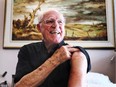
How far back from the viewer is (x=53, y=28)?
3.73ft

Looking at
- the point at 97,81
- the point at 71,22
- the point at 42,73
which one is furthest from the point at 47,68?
the point at 71,22

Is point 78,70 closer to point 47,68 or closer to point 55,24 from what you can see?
point 47,68

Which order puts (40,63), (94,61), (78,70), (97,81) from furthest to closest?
(94,61), (97,81), (40,63), (78,70)

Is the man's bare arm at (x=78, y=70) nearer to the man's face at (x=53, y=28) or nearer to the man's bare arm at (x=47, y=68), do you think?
the man's bare arm at (x=47, y=68)

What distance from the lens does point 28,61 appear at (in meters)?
1.20

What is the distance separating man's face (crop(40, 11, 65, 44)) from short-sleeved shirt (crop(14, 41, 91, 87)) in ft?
0.15

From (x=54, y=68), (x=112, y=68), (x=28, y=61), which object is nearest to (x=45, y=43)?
(x=28, y=61)

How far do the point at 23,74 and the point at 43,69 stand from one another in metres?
0.20

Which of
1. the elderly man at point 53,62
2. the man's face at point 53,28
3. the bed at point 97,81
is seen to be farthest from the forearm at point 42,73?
the bed at point 97,81

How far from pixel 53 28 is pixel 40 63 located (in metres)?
0.21

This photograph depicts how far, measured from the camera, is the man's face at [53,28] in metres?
1.12

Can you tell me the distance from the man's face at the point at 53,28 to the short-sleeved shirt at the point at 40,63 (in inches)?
1.7

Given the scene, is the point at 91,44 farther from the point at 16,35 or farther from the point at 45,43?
the point at 45,43

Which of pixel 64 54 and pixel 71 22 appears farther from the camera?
pixel 71 22
